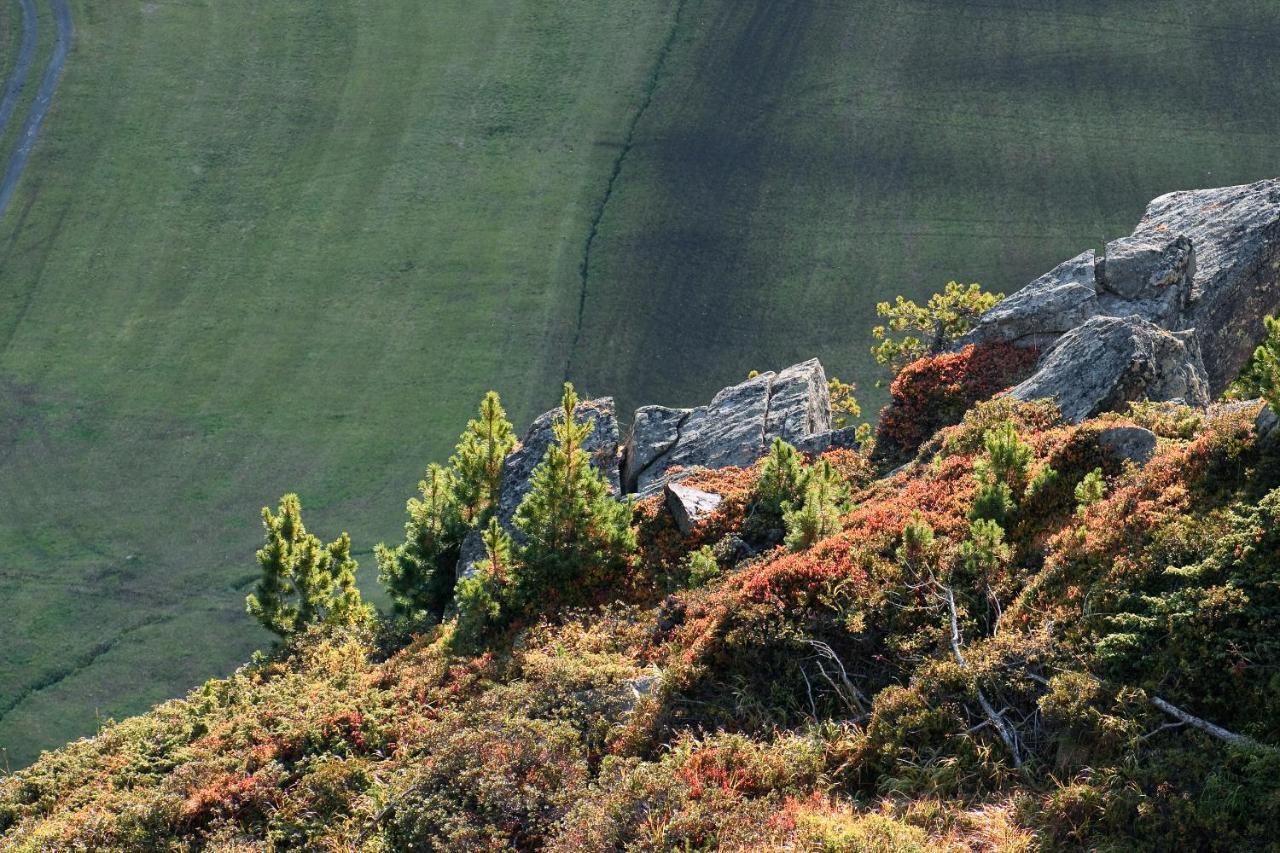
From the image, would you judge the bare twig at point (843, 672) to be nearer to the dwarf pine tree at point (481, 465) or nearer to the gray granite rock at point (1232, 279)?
the dwarf pine tree at point (481, 465)

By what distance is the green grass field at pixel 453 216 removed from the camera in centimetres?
6359

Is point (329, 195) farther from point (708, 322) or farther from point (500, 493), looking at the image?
point (500, 493)

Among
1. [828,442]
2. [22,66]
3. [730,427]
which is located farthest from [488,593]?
[22,66]

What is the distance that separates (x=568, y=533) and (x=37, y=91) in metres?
76.8

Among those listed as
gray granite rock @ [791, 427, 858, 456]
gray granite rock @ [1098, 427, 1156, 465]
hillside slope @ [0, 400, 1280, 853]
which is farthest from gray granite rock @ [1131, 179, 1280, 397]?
gray granite rock @ [1098, 427, 1156, 465]

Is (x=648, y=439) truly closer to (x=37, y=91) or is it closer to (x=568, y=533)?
(x=568, y=533)

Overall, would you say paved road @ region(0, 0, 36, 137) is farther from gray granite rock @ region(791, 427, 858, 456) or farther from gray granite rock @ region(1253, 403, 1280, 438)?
gray granite rock @ region(1253, 403, 1280, 438)

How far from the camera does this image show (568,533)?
2508cm

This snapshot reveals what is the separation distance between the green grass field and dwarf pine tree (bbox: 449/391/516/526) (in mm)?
27029

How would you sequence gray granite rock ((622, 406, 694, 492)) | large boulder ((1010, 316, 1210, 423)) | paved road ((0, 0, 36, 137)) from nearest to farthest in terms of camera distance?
large boulder ((1010, 316, 1210, 423)) < gray granite rock ((622, 406, 694, 492)) < paved road ((0, 0, 36, 137))

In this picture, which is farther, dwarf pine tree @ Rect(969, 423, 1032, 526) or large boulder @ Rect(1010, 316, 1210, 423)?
large boulder @ Rect(1010, 316, 1210, 423)

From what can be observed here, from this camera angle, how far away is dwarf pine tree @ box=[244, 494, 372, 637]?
29.2m

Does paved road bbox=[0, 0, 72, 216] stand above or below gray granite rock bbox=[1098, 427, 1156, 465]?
above

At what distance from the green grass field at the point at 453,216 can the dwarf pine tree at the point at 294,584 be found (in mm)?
25089
